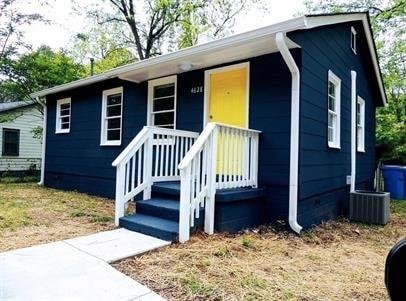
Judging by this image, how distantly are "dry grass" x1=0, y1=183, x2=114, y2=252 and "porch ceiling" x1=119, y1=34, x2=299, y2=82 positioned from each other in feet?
9.26

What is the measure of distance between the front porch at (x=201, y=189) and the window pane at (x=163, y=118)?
4.44 ft

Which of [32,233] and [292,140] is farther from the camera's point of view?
[292,140]

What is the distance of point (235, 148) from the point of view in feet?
15.5

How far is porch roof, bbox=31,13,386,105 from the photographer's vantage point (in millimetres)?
4273

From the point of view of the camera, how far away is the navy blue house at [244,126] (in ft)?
14.5

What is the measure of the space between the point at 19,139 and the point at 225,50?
13.5m

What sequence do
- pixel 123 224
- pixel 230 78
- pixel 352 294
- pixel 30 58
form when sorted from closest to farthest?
pixel 352 294, pixel 123 224, pixel 230 78, pixel 30 58

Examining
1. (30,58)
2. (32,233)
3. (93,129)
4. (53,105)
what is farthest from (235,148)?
(30,58)

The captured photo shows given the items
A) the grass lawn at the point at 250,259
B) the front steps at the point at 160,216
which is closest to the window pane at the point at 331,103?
the grass lawn at the point at 250,259

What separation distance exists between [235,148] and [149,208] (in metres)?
1.54

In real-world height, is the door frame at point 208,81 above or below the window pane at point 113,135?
above

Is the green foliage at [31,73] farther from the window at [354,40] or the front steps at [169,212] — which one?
the window at [354,40]

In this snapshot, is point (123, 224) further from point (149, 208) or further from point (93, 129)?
point (93, 129)

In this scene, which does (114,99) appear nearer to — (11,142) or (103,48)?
(11,142)
